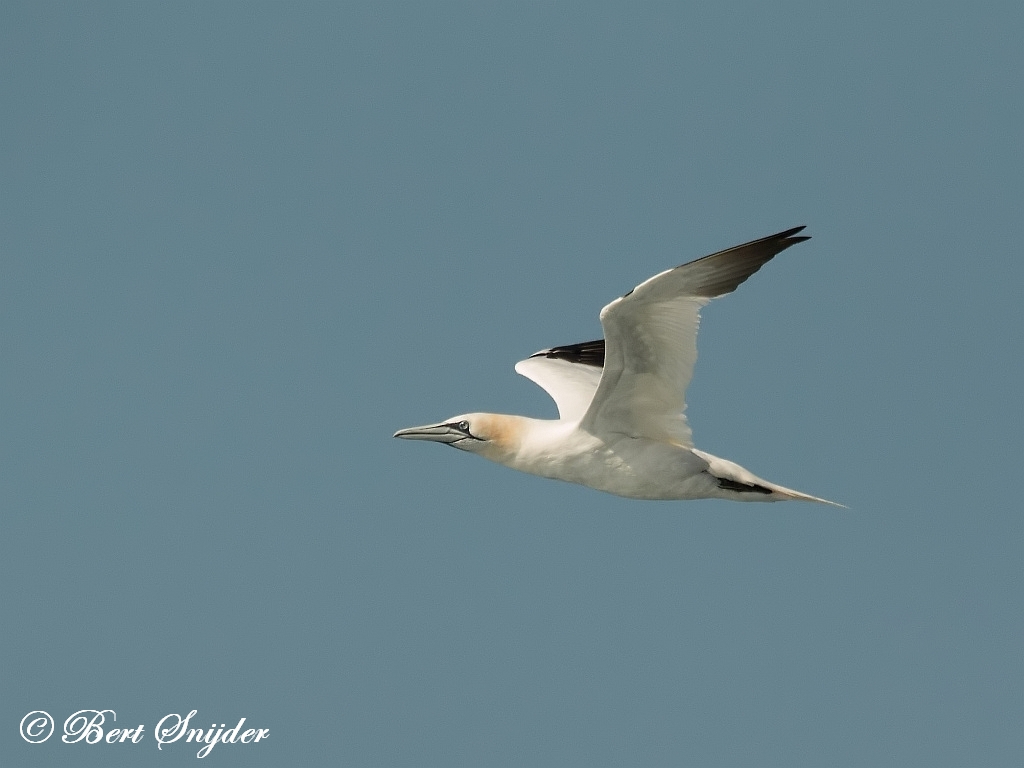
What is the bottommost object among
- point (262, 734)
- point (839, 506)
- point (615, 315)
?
point (262, 734)

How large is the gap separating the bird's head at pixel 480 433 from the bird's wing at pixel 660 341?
77 centimetres

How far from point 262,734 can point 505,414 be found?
444 centimetres

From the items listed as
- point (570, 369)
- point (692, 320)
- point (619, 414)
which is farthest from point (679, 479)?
point (570, 369)

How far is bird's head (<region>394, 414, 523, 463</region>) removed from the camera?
45.4 feet

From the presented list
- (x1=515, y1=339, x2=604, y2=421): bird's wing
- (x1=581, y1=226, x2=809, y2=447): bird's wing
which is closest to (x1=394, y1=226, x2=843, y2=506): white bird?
(x1=581, y1=226, x2=809, y2=447): bird's wing

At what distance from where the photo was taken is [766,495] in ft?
44.1

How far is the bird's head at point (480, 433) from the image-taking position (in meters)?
13.8

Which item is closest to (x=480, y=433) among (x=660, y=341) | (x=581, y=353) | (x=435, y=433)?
(x=435, y=433)

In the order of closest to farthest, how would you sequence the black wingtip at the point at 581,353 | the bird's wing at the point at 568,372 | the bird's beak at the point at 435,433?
the bird's beak at the point at 435,433
the bird's wing at the point at 568,372
the black wingtip at the point at 581,353

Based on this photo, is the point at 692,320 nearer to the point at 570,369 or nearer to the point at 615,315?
the point at 615,315

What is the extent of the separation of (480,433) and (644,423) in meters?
1.59

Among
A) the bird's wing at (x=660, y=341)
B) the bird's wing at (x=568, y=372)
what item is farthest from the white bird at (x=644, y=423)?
the bird's wing at (x=568, y=372)

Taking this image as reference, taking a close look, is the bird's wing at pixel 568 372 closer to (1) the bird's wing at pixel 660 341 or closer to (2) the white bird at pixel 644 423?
(2) the white bird at pixel 644 423

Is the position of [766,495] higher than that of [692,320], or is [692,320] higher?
[692,320]
